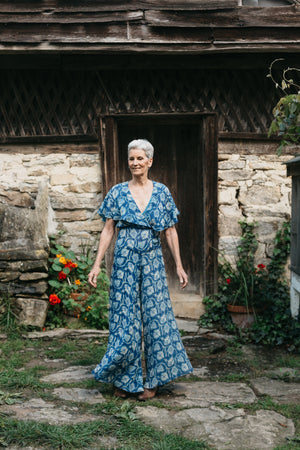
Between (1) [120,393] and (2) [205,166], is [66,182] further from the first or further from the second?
Answer: (1) [120,393]

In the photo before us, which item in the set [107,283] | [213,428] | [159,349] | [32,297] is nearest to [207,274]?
[107,283]

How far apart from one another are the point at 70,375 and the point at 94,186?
251 centimetres

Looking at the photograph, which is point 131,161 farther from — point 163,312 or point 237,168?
point 237,168

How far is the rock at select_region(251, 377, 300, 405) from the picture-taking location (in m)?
3.61

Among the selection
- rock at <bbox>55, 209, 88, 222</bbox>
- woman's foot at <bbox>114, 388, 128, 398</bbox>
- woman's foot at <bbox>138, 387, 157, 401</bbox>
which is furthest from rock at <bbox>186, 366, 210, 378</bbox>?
rock at <bbox>55, 209, 88, 222</bbox>

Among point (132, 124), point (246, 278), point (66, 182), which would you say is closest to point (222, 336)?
point (246, 278)

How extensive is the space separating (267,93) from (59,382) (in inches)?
163

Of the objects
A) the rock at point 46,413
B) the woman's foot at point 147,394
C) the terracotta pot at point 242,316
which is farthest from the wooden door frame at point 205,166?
the rock at point 46,413

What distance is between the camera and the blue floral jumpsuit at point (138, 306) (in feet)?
11.3

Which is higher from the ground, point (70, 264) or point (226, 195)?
point (226, 195)

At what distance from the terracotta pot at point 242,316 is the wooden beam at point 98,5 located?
3.40 m

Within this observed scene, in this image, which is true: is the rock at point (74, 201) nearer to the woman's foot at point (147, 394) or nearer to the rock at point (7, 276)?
the rock at point (7, 276)

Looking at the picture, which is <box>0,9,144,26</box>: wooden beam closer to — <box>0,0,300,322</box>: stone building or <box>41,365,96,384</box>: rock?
<box>0,0,300,322</box>: stone building

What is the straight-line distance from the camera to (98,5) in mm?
5344
